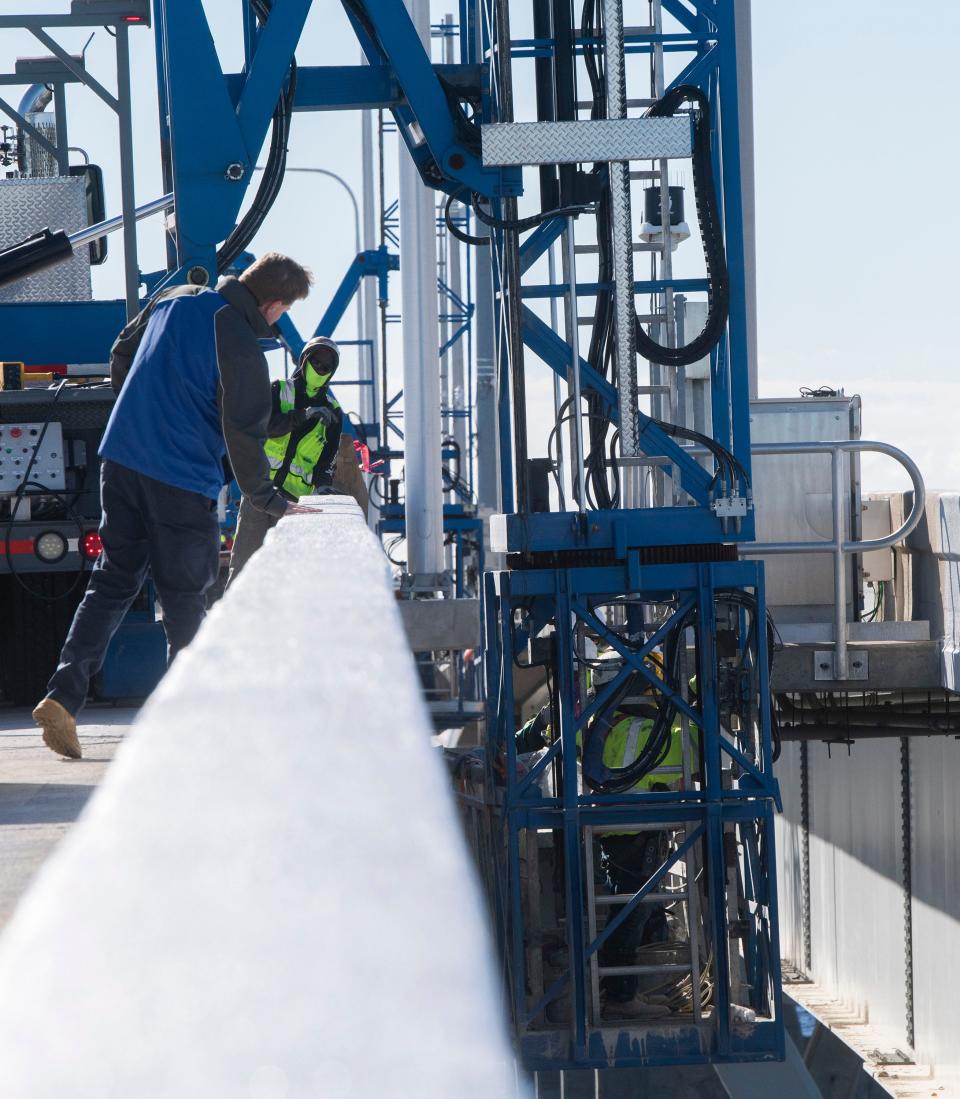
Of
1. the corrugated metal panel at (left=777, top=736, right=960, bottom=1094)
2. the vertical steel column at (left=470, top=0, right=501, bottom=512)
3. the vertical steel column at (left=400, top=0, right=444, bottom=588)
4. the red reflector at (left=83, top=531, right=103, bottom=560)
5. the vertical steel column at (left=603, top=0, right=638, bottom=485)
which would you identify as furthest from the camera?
the vertical steel column at (left=470, top=0, right=501, bottom=512)

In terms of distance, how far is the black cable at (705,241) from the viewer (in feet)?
31.8

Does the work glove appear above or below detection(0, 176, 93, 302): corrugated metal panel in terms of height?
below

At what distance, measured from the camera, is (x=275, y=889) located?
84cm

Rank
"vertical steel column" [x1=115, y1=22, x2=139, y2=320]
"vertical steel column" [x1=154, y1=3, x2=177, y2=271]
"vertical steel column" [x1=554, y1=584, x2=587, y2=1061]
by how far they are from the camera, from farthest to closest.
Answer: "vertical steel column" [x1=554, y1=584, x2=587, y2=1061], "vertical steel column" [x1=154, y1=3, x2=177, y2=271], "vertical steel column" [x1=115, y1=22, x2=139, y2=320]

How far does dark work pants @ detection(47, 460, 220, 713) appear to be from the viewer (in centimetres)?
588

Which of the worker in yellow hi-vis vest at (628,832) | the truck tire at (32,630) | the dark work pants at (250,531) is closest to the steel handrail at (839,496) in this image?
the worker in yellow hi-vis vest at (628,832)

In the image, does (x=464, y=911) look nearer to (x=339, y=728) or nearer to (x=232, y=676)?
(x=339, y=728)

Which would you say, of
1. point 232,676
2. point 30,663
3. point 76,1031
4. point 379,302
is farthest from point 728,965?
point 379,302

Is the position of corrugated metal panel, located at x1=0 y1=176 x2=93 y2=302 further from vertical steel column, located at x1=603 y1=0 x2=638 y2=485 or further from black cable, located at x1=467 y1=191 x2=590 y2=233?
vertical steel column, located at x1=603 y1=0 x2=638 y2=485

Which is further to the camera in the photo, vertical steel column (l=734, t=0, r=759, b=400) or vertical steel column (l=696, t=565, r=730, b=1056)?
vertical steel column (l=734, t=0, r=759, b=400)

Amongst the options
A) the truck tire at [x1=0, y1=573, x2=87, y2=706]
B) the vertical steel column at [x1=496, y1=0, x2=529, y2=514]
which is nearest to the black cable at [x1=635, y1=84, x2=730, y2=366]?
the vertical steel column at [x1=496, y1=0, x2=529, y2=514]

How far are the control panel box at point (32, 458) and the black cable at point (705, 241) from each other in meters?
3.70

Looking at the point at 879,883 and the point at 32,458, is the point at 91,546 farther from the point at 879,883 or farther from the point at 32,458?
the point at 879,883

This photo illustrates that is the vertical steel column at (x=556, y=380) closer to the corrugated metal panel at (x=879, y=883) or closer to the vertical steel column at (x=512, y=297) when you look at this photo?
the vertical steel column at (x=512, y=297)
